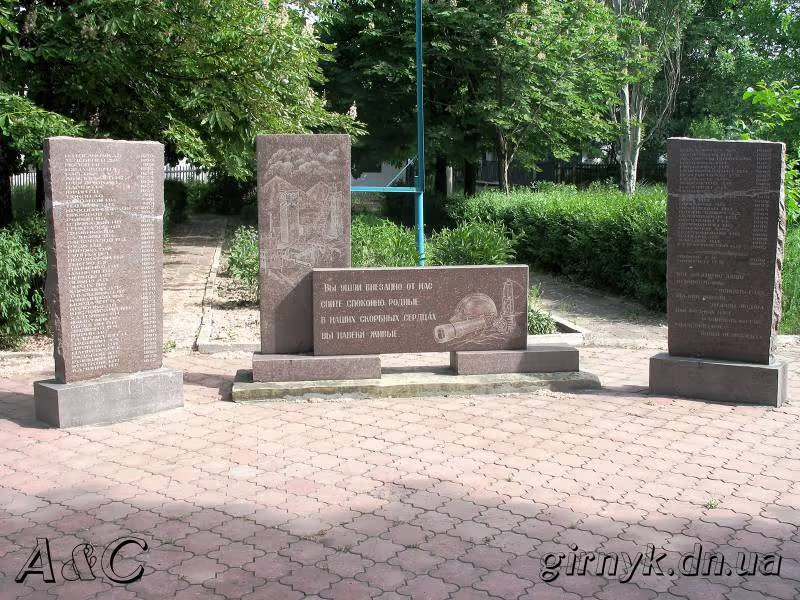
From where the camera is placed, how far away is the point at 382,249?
12.3 meters

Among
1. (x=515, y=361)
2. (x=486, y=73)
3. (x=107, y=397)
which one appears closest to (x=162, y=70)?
(x=107, y=397)

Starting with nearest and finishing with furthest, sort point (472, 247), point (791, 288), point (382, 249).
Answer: point (791, 288) < point (472, 247) < point (382, 249)

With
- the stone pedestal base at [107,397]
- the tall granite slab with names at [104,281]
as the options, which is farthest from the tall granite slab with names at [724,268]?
the tall granite slab with names at [104,281]

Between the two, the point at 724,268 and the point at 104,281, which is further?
the point at 724,268

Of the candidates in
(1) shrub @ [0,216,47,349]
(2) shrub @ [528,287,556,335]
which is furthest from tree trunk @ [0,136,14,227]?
(2) shrub @ [528,287,556,335]

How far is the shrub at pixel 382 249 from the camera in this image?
12.0 m

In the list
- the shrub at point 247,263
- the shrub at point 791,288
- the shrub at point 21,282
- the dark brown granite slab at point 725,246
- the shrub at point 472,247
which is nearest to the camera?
the dark brown granite slab at point 725,246

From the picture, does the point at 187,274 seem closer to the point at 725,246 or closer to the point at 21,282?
the point at 21,282

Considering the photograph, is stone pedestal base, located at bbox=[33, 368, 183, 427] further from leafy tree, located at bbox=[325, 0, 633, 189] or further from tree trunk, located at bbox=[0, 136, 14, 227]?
leafy tree, located at bbox=[325, 0, 633, 189]

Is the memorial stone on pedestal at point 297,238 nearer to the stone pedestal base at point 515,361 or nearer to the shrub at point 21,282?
the stone pedestal base at point 515,361

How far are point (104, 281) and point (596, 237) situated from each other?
889 cm

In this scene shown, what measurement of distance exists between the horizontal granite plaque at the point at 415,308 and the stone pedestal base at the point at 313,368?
107 millimetres

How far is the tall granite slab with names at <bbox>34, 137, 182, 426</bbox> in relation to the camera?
712 cm

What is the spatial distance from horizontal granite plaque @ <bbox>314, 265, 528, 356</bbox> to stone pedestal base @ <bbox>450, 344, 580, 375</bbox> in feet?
0.40
